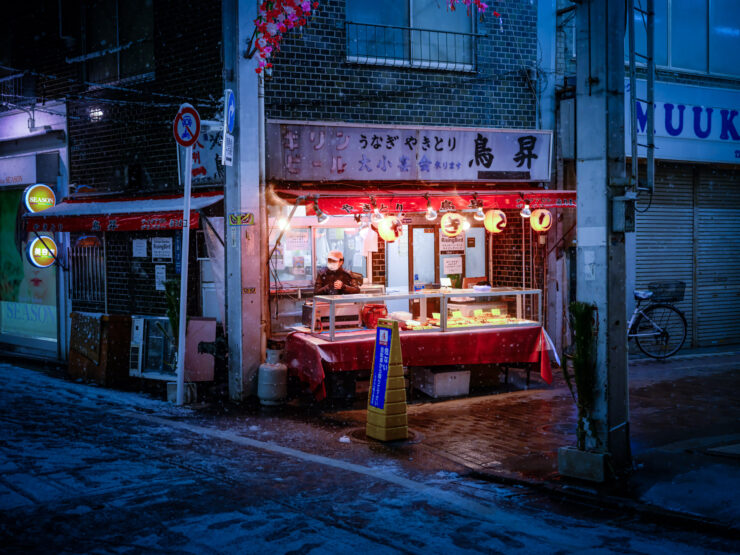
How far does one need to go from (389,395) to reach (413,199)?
425 centimetres

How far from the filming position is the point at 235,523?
6.15 m

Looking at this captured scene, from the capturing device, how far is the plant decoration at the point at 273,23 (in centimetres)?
1177

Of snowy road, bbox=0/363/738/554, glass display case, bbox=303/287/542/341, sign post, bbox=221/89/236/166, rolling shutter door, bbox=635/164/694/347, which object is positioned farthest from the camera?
rolling shutter door, bbox=635/164/694/347

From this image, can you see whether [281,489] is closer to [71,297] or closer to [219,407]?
[219,407]

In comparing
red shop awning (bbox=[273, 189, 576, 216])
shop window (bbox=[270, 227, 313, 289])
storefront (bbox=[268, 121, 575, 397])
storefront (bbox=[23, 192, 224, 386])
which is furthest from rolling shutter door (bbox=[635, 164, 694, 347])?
storefront (bbox=[23, 192, 224, 386])

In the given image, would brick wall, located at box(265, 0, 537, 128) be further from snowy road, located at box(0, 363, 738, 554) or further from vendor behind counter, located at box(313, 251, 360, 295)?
snowy road, located at box(0, 363, 738, 554)

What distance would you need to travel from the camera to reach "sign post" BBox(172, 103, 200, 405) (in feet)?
36.4

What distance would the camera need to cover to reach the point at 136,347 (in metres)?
12.9

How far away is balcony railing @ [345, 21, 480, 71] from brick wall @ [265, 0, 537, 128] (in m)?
0.14

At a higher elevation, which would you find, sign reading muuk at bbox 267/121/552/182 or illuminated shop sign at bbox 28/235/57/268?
sign reading muuk at bbox 267/121/552/182

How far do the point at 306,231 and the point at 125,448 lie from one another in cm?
588

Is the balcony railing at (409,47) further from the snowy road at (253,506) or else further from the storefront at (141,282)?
the snowy road at (253,506)

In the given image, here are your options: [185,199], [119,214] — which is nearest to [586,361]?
[185,199]

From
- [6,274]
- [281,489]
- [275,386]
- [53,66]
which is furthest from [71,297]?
[281,489]
